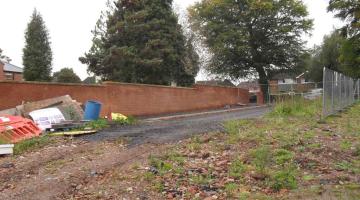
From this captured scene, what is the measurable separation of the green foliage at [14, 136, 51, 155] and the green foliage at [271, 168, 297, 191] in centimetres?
693

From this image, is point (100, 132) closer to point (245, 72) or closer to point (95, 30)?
point (95, 30)

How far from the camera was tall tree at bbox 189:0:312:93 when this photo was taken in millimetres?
49000

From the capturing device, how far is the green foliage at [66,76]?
52719mm

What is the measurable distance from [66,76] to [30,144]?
41.6m

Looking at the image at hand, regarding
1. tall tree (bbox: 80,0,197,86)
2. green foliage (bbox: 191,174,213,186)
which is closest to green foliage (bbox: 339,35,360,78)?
tall tree (bbox: 80,0,197,86)

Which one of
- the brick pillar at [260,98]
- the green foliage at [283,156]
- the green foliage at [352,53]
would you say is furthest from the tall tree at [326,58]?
the green foliage at [283,156]

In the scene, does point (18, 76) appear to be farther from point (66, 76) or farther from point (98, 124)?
point (98, 124)

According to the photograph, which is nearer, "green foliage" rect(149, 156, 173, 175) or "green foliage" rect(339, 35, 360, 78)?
"green foliage" rect(149, 156, 173, 175)

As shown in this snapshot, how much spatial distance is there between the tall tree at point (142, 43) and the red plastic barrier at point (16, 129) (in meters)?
22.7

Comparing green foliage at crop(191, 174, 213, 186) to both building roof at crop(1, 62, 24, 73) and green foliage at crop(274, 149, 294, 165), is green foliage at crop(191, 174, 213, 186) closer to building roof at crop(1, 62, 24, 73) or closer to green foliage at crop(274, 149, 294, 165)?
green foliage at crop(274, 149, 294, 165)

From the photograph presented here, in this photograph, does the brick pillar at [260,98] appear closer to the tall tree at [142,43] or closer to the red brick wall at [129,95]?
the red brick wall at [129,95]

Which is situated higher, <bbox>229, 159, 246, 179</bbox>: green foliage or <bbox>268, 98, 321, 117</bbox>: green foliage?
<bbox>268, 98, 321, 117</bbox>: green foliage

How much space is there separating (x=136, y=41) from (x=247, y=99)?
504 inches

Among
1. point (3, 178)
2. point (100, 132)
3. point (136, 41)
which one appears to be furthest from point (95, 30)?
point (3, 178)
